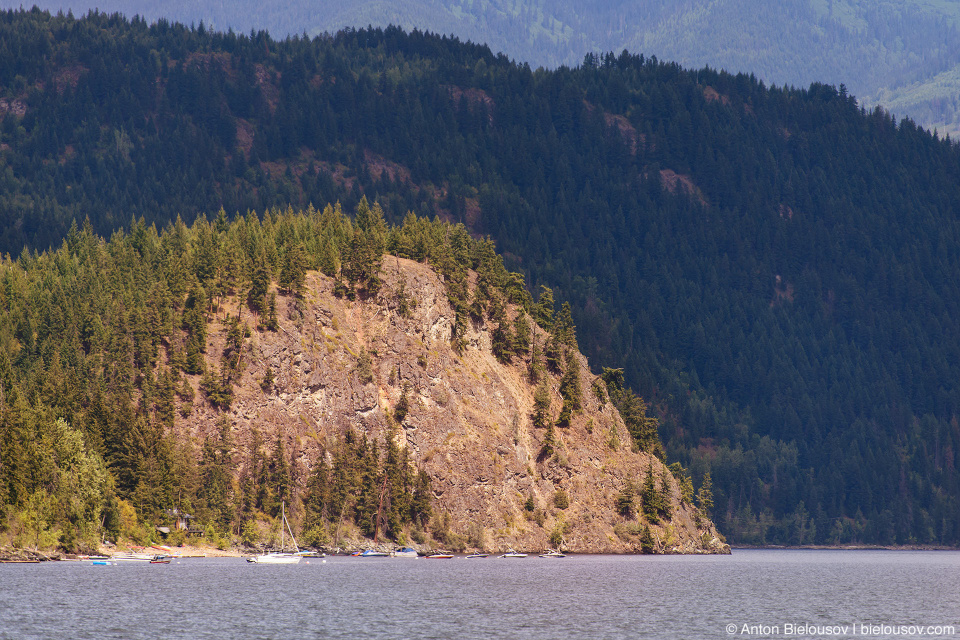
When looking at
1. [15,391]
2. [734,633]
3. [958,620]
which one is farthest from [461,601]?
[15,391]

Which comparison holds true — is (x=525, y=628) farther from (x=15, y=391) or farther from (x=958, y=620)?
(x=15, y=391)

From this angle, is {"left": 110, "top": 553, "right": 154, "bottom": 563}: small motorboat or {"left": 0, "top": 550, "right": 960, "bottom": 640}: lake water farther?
{"left": 110, "top": 553, "right": 154, "bottom": 563}: small motorboat

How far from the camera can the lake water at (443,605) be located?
375 feet

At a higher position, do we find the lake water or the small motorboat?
the small motorboat

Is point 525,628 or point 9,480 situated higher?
point 9,480

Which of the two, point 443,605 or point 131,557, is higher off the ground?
point 131,557

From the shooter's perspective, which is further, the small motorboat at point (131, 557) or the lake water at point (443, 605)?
the small motorboat at point (131, 557)

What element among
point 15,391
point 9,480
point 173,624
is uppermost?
point 15,391

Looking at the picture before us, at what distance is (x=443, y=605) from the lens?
135750mm

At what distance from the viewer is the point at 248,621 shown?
119 metres

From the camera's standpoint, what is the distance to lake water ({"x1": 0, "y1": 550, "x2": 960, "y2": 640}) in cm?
11419

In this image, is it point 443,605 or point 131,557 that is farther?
point 131,557

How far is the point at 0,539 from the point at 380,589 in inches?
2279

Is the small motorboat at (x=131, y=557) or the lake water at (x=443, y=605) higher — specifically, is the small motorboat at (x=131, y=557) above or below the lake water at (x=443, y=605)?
above
